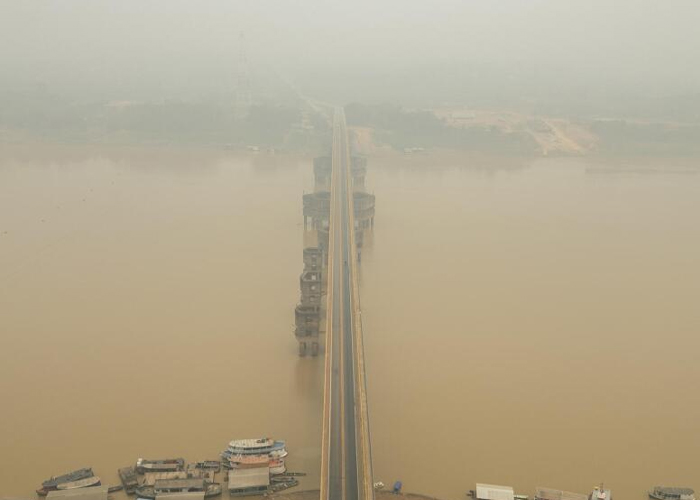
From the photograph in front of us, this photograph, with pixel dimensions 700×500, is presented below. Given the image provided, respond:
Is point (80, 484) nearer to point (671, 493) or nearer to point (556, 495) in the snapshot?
point (556, 495)

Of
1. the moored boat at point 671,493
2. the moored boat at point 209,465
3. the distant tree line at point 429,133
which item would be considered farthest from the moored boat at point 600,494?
the distant tree line at point 429,133

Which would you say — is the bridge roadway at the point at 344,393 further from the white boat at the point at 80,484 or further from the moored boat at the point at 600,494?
the white boat at the point at 80,484

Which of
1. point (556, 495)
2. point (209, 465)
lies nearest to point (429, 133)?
point (556, 495)

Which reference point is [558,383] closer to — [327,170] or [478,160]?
[327,170]

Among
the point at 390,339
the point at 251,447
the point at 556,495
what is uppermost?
the point at 390,339

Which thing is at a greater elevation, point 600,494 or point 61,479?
point 61,479

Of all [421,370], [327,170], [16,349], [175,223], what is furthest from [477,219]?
[16,349]

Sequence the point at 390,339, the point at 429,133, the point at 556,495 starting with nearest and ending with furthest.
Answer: the point at 556,495 → the point at 390,339 → the point at 429,133
